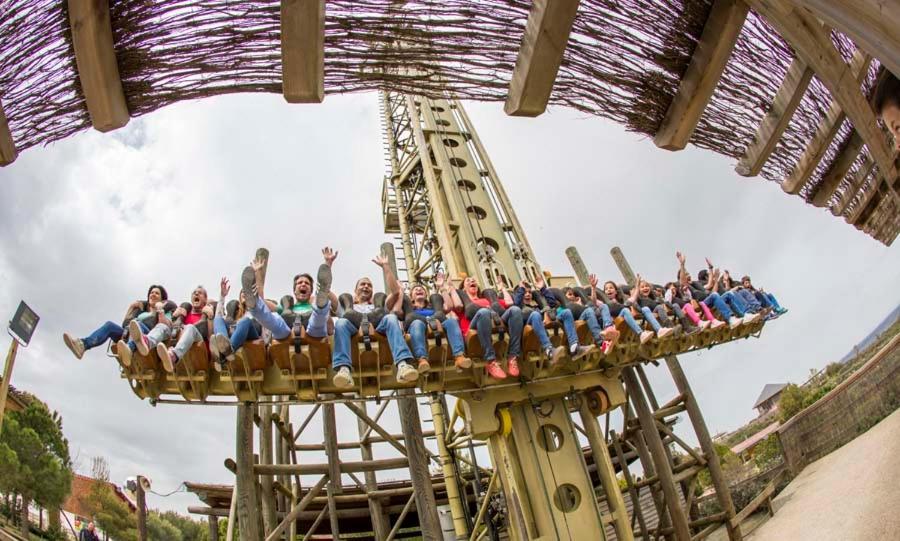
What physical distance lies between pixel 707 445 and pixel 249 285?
773 centimetres

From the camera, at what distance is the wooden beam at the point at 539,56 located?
→ 2.13 m

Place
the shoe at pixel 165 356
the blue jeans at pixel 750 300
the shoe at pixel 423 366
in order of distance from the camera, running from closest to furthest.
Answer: the shoe at pixel 165 356, the shoe at pixel 423 366, the blue jeans at pixel 750 300

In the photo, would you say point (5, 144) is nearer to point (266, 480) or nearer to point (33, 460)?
point (266, 480)

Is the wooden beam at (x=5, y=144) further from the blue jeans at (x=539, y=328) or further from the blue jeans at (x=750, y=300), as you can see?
the blue jeans at (x=750, y=300)

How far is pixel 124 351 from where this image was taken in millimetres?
5078

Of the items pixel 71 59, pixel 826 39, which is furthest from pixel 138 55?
pixel 826 39

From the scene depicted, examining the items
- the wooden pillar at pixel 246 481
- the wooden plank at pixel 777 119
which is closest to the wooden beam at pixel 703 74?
the wooden plank at pixel 777 119

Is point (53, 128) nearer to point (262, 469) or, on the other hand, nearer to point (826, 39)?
point (826, 39)

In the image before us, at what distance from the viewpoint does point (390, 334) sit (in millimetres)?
5645

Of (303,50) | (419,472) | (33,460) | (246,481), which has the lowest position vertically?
(419,472)

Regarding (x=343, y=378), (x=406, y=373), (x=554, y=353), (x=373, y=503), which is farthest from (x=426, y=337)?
(x=373, y=503)

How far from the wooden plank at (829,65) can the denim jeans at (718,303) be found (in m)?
6.35

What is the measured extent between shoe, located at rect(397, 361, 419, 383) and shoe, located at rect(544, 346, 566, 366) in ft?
5.76

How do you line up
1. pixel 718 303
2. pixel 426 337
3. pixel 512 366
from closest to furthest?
pixel 426 337 → pixel 512 366 → pixel 718 303
